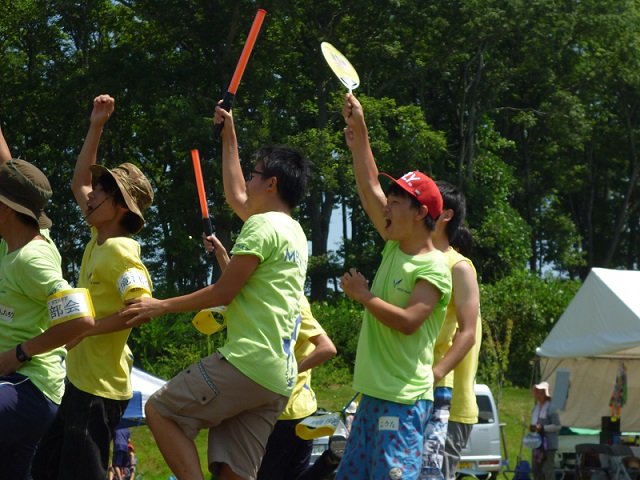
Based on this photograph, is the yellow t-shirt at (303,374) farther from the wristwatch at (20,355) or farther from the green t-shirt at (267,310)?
the wristwatch at (20,355)

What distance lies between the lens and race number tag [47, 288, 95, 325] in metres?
4.18

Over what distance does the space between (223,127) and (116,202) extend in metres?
0.69

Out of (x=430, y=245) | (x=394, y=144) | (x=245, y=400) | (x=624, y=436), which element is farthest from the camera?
(x=394, y=144)

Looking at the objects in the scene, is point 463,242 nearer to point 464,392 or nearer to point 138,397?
point 464,392

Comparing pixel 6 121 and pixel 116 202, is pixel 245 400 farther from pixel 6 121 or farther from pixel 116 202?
pixel 6 121

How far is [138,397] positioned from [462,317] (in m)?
6.85

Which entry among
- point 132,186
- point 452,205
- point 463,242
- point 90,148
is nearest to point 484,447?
point 463,242

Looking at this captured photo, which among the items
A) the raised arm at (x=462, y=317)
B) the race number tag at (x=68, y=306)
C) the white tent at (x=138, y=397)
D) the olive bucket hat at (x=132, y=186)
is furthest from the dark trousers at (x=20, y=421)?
the white tent at (x=138, y=397)

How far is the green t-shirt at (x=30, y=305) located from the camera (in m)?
4.37

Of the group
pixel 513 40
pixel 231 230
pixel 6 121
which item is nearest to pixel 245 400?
pixel 231 230

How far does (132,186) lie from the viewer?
524 cm

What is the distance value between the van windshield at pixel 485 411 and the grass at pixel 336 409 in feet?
2.25

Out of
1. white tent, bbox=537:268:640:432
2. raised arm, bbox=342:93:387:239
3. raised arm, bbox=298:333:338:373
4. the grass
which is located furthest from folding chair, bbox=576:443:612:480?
raised arm, bbox=342:93:387:239

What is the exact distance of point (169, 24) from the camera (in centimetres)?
2962
